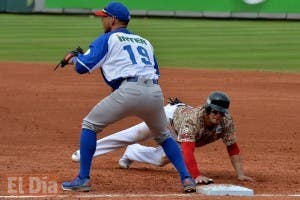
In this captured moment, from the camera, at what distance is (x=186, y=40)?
24.4 meters

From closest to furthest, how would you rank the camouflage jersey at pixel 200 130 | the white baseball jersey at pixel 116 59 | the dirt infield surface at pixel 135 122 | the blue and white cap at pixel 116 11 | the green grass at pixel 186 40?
1. the white baseball jersey at pixel 116 59
2. the blue and white cap at pixel 116 11
3. the camouflage jersey at pixel 200 130
4. the dirt infield surface at pixel 135 122
5. the green grass at pixel 186 40

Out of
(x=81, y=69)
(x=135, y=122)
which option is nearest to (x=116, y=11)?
(x=81, y=69)

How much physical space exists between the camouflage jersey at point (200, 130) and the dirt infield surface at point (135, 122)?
1.48 feet

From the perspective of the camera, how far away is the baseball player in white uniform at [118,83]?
6941 millimetres

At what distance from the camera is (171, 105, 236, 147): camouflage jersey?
7.48 m

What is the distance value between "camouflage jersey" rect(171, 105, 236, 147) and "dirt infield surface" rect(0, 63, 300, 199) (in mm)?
450

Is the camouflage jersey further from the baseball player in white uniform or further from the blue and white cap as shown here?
the blue and white cap

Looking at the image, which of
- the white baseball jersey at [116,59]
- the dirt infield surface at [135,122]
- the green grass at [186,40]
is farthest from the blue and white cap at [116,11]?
the green grass at [186,40]

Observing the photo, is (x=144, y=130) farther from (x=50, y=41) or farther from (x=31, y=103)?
(x=50, y=41)

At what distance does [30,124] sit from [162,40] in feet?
43.7

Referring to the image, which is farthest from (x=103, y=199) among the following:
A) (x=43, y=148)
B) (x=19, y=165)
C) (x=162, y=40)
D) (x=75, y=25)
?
(x=75, y=25)

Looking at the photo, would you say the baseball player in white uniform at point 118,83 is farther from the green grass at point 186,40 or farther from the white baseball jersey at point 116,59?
the green grass at point 186,40

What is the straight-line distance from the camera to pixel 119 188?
7.30 meters

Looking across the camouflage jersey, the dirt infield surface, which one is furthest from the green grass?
the camouflage jersey
